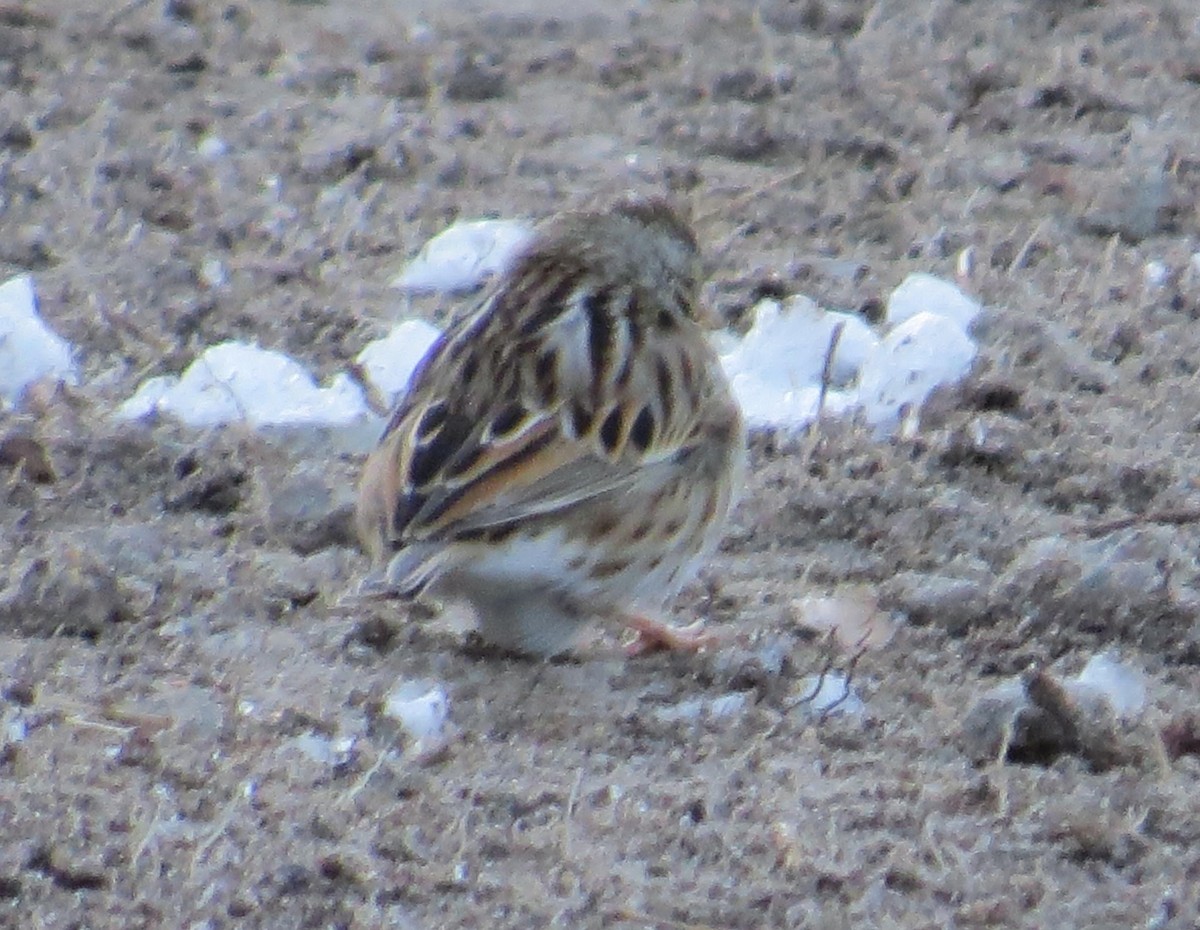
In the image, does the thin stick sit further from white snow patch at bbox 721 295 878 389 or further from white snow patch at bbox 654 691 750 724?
white snow patch at bbox 654 691 750 724

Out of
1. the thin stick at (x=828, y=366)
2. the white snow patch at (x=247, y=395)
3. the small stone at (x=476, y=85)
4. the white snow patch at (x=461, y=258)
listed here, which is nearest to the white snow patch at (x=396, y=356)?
the white snow patch at (x=247, y=395)

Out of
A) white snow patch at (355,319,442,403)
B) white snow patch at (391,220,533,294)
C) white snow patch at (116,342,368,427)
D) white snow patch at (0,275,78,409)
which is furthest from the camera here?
white snow patch at (391,220,533,294)

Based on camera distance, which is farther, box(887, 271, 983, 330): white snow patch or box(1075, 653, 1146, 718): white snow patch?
box(887, 271, 983, 330): white snow patch

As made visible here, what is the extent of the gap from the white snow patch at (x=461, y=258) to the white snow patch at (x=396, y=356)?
0.53 meters

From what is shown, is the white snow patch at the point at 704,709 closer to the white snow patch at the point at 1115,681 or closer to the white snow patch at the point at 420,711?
the white snow patch at the point at 420,711

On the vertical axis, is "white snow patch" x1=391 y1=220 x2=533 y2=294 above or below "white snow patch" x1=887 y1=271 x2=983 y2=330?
below

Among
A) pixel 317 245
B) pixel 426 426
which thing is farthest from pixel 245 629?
pixel 317 245

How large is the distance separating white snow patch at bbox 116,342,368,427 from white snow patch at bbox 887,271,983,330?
64.0 inches

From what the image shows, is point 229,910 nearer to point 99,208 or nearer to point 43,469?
point 43,469

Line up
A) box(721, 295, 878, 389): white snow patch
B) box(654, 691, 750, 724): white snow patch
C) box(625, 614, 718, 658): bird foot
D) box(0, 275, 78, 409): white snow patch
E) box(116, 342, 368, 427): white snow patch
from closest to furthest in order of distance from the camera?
box(654, 691, 750, 724): white snow patch < box(625, 614, 718, 658): bird foot < box(116, 342, 368, 427): white snow patch < box(0, 275, 78, 409): white snow patch < box(721, 295, 878, 389): white snow patch

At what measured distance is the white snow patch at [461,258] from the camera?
26.9ft

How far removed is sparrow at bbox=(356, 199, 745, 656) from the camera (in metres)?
5.83

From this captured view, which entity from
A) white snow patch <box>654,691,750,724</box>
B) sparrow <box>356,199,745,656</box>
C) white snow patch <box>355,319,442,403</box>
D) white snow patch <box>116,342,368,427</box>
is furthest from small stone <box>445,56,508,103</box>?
white snow patch <box>654,691,750,724</box>

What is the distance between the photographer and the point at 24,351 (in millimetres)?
7391
